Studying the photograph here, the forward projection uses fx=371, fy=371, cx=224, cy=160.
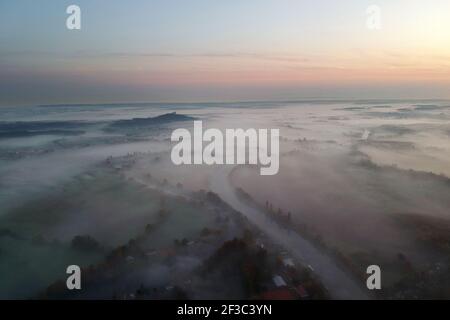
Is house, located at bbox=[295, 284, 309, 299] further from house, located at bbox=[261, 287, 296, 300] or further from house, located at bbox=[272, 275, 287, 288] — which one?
house, located at bbox=[272, 275, 287, 288]

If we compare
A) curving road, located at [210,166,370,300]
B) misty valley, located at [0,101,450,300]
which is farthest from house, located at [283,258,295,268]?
curving road, located at [210,166,370,300]

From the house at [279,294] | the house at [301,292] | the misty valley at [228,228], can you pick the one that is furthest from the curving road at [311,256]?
the house at [279,294]

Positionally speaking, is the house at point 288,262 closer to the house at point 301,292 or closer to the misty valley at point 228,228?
the misty valley at point 228,228


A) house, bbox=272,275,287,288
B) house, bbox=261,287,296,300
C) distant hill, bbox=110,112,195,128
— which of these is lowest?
house, bbox=261,287,296,300

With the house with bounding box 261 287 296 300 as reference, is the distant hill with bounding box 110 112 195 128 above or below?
above

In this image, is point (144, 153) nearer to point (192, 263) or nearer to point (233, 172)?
point (233, 172)

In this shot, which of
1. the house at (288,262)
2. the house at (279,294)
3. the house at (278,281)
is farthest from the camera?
the house at (288,262)
